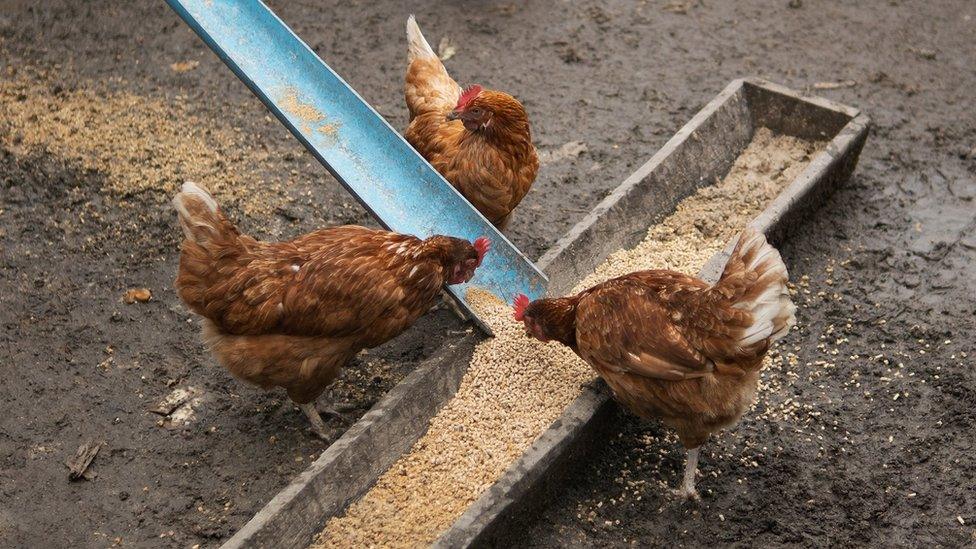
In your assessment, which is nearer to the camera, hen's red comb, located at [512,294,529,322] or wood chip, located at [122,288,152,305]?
hen's red comb, located at [512,294,529,322]

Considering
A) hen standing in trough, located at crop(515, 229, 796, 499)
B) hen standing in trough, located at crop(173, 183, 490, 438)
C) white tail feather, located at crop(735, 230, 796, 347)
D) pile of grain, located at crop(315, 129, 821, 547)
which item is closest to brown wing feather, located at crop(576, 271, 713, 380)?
hen standing in trough, located at crop(515, 229, 796, 499)

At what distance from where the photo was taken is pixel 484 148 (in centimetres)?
459

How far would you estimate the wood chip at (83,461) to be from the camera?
4.02 metres

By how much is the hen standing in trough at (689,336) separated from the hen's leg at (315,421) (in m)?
1.15

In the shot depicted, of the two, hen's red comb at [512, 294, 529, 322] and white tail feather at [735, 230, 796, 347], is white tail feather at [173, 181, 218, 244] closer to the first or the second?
hen's red comb at [512, 294, 529, 322]

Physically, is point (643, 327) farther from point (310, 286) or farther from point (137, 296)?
point (137, 296)

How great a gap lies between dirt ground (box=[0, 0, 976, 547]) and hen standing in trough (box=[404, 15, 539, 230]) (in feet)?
2.35

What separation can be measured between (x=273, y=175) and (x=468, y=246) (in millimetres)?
2151

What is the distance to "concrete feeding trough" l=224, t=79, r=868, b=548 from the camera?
342cm

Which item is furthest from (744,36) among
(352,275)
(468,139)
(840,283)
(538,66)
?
(352,275)

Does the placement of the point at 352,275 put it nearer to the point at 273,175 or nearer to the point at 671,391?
the point at 671,391

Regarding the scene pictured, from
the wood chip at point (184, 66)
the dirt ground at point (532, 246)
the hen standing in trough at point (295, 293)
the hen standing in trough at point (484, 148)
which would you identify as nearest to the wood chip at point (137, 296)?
the dirt ground at point (532, 246)

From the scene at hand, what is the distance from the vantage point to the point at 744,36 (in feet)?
24.1

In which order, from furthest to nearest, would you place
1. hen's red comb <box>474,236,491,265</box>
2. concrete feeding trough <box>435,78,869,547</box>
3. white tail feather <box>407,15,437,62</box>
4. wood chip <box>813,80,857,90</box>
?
wood chip <box>813,80,857,90</box> < white tail feather <box>407,15,437,62</box> < hen's red comb <box>474,236,491,265</box> < concrete feeding trough <box>435,78,869,547</box>
